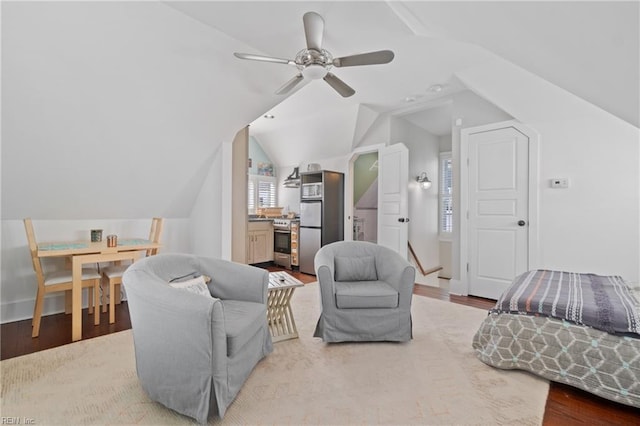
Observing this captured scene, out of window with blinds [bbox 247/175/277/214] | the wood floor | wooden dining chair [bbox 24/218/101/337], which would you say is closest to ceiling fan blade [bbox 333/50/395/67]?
the wood floor

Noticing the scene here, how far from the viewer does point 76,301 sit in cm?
264

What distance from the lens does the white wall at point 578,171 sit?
3.12 m

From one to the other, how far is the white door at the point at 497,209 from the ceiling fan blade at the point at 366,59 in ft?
7.49

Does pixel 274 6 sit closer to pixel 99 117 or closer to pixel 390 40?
pixel 390 40

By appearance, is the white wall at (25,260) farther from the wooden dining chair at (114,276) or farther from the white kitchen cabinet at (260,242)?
the white kitchen cabinet at (260,242)

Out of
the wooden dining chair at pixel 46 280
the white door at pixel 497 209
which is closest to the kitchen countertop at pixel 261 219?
the wooden dining chair at pixel 46 280

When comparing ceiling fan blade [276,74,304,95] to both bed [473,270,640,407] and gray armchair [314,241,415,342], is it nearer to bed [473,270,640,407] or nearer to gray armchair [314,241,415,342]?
gray armchair [314,241,415,342]

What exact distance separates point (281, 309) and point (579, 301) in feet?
7.15

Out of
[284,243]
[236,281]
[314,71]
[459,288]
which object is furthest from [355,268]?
[284,243]

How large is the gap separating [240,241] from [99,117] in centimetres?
217

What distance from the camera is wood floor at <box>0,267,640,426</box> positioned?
1.71 meters

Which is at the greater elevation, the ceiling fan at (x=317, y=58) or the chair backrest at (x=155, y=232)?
the ceiling fan at (x=317, y=58)

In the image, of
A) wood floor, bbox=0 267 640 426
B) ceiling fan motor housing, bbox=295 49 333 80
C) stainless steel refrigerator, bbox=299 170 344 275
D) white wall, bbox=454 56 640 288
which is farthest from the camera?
stainless steel refrigerator, bbox=299 170 344 275

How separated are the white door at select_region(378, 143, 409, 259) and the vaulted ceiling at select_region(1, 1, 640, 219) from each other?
1.08 m
